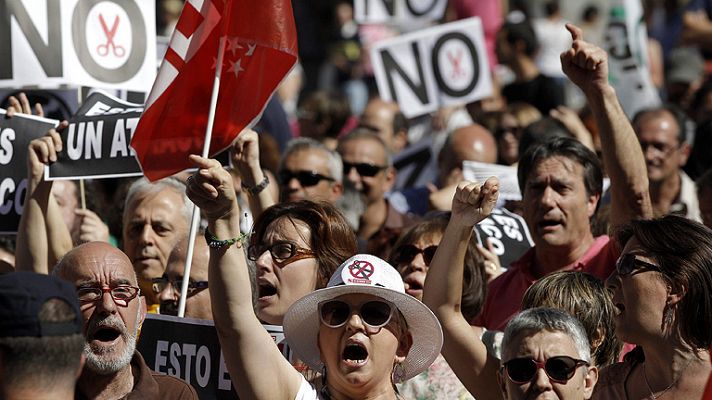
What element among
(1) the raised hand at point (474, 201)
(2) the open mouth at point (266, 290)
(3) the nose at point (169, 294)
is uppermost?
(1) the raised hand at point (474, 201)

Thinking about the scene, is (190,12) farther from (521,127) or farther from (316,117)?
(316,117)

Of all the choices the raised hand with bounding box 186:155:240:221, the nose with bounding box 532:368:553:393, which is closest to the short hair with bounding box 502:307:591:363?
the nose with bounding box 532:368:553:393

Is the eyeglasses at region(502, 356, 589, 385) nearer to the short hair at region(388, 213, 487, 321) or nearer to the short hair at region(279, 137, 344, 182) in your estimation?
the short hair at region(388, 213, 487, 321)

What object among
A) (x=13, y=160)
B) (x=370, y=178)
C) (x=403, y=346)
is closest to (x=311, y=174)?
(x=370, y=178)

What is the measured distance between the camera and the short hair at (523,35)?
→ 12352 mm

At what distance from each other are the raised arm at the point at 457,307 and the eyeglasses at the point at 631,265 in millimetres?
557

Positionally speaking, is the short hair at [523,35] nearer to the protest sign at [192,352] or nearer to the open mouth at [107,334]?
the protest sign at [192,352]

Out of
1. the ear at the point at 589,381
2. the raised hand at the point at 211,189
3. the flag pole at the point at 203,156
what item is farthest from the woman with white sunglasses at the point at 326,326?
the flag pole at the point at 203,156

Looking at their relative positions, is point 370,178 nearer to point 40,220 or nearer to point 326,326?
A: point 40,220

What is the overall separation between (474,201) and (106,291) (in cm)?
133

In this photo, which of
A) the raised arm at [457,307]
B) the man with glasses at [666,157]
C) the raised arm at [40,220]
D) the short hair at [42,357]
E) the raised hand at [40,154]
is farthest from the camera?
the man with glasses at [666,157]

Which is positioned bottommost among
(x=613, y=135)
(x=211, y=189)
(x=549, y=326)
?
(x=549, y=326)

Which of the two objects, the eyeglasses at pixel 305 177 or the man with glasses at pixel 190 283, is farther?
the eyeglasses at pixel 305 177

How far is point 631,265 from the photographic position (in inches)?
189
